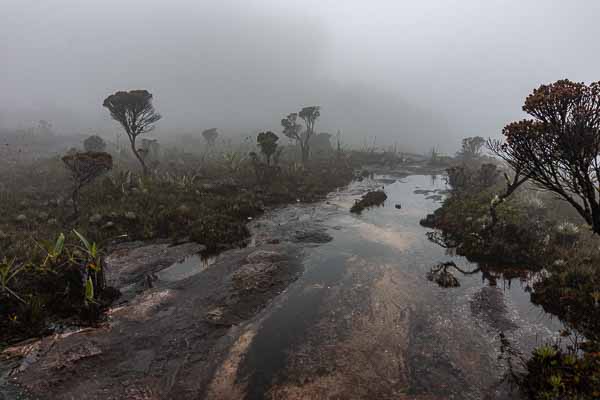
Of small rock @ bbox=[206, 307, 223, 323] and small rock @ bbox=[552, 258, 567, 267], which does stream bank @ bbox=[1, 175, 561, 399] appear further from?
small rock @ bbox=[552, 258, 567, 267]

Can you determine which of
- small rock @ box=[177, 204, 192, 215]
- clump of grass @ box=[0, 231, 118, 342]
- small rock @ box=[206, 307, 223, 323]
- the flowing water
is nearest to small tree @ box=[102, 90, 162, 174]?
small rock @ box=[177, 204, 192, 215]

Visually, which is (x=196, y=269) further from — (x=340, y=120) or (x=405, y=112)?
(x=405, y=112)

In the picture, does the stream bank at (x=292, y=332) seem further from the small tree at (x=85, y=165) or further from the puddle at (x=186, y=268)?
the small tree at (x=85, y=165)

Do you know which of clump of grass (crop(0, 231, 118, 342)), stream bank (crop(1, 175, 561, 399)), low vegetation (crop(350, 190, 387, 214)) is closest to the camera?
stream bank (crop(1, 175, 561, 399))

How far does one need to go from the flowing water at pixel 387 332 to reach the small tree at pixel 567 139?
4.34m

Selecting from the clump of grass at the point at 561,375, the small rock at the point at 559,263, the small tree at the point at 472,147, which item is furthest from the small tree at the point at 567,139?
the small tree at the point at 472,147

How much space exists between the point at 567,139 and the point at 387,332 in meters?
8.34

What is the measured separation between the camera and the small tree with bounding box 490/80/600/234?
26.2 ft

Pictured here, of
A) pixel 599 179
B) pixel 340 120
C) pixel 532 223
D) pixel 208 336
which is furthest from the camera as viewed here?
pixel 340 120

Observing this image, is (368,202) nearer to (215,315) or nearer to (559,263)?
(559,263)

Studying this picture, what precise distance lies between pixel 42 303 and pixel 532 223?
2260 cm

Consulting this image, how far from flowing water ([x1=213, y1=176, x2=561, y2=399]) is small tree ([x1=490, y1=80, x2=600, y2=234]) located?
4342mm

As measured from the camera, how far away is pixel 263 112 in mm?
143875

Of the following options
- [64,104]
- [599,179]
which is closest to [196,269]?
[599,179]
